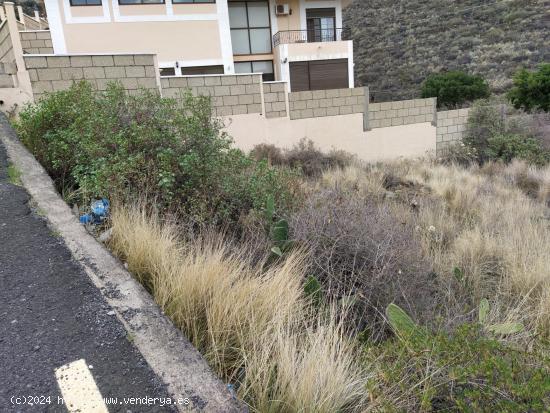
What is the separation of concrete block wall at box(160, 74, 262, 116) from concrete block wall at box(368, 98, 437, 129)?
4.06 metres

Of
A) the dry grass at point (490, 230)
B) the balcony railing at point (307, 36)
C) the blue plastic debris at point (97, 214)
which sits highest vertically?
the balcony railing at point (307, 36)

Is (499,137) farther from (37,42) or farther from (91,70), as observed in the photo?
(37,42)

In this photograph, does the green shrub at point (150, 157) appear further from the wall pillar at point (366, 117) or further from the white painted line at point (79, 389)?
the wall pillar at point (366, 117)

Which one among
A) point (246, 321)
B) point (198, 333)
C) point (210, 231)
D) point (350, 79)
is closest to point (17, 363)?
point (198, 333)

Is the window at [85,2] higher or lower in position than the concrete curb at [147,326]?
higher

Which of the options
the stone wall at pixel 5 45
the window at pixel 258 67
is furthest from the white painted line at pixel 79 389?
the window at pixel 258 67

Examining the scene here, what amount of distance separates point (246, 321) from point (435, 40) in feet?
104

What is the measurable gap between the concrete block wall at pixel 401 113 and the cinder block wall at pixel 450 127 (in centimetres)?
46

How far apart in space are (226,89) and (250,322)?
26.9 feet

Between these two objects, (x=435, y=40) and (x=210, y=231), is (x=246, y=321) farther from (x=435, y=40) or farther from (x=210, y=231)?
(x=435, y=40)

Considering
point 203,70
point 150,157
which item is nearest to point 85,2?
point 203,70

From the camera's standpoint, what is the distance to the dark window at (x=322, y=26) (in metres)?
20.9

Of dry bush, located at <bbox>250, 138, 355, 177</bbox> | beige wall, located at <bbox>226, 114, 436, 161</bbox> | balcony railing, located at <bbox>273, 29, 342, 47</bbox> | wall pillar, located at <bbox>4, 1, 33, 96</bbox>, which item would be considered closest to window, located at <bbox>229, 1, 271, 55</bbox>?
balcony railing, located at <bbox>273, 29, 342, 47</bbox>

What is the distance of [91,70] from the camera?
7945mm
